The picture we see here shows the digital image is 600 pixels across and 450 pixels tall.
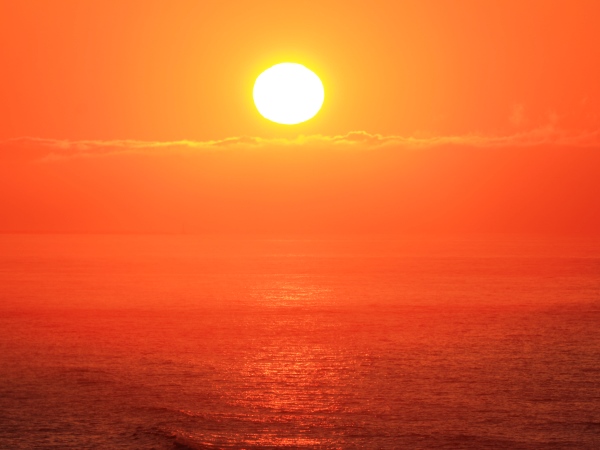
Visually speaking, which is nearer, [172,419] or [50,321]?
[172,419]

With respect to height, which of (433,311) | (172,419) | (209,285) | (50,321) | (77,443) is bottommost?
(77,443)

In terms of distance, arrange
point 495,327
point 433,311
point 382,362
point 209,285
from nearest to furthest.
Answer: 1. point 382,362
2. point 495,327
3. point 433,311
4. point 209,285

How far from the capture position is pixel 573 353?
1072 inches

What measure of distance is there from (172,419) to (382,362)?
8968 millimetres

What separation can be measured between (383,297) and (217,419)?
3451 cm

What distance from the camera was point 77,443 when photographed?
1655 centimetres

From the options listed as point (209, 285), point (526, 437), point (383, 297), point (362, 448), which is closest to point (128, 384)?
point (362, 448)

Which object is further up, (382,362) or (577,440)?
(382,362)

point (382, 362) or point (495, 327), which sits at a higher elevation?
point (495, 327)

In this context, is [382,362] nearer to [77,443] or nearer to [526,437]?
[526,437]

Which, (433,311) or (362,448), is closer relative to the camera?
(362,448)

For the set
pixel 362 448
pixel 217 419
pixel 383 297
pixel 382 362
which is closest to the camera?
pixel 362 448

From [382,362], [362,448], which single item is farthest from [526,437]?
[382,362]

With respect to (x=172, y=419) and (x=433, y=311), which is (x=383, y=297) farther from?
(x=172, y=419)
